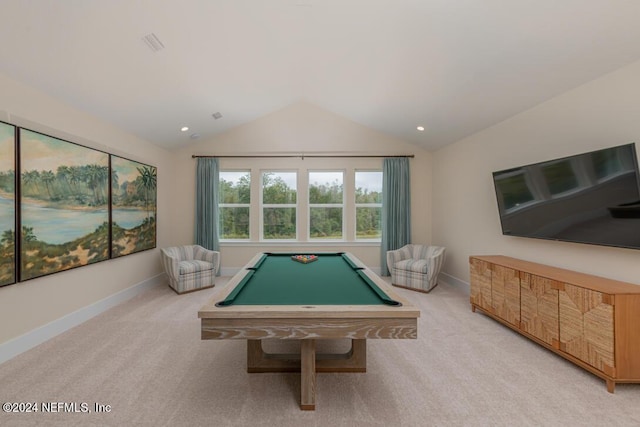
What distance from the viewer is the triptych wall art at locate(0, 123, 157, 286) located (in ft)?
7.88

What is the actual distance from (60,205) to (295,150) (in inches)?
147

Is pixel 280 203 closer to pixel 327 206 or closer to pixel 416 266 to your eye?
pixel 327 206

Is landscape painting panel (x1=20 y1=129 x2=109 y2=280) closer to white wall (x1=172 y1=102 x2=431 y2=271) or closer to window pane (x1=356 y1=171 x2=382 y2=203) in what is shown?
white wall (x1=172 y1=102 x2=431 y2=271)

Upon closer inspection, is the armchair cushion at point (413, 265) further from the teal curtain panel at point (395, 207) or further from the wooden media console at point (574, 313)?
the wooden media console at point (574, 313)

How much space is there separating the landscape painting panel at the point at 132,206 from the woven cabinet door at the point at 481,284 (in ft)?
16.5

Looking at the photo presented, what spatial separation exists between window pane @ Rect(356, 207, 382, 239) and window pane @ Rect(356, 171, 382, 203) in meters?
0.22

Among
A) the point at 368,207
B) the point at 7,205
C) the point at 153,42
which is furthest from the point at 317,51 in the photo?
the point at 7,205

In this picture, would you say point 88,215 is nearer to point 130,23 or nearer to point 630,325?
point 130,23

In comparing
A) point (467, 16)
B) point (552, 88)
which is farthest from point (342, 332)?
point (552, 88)

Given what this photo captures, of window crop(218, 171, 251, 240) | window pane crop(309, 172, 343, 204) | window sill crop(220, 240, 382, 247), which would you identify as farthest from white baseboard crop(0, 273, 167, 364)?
window pane crop(309, 172, 343, 204)

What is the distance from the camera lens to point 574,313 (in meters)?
2.21

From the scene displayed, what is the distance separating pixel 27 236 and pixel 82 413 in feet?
6.03

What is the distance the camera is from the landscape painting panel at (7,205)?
7.63 ft

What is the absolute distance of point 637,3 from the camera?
1.83 metres
